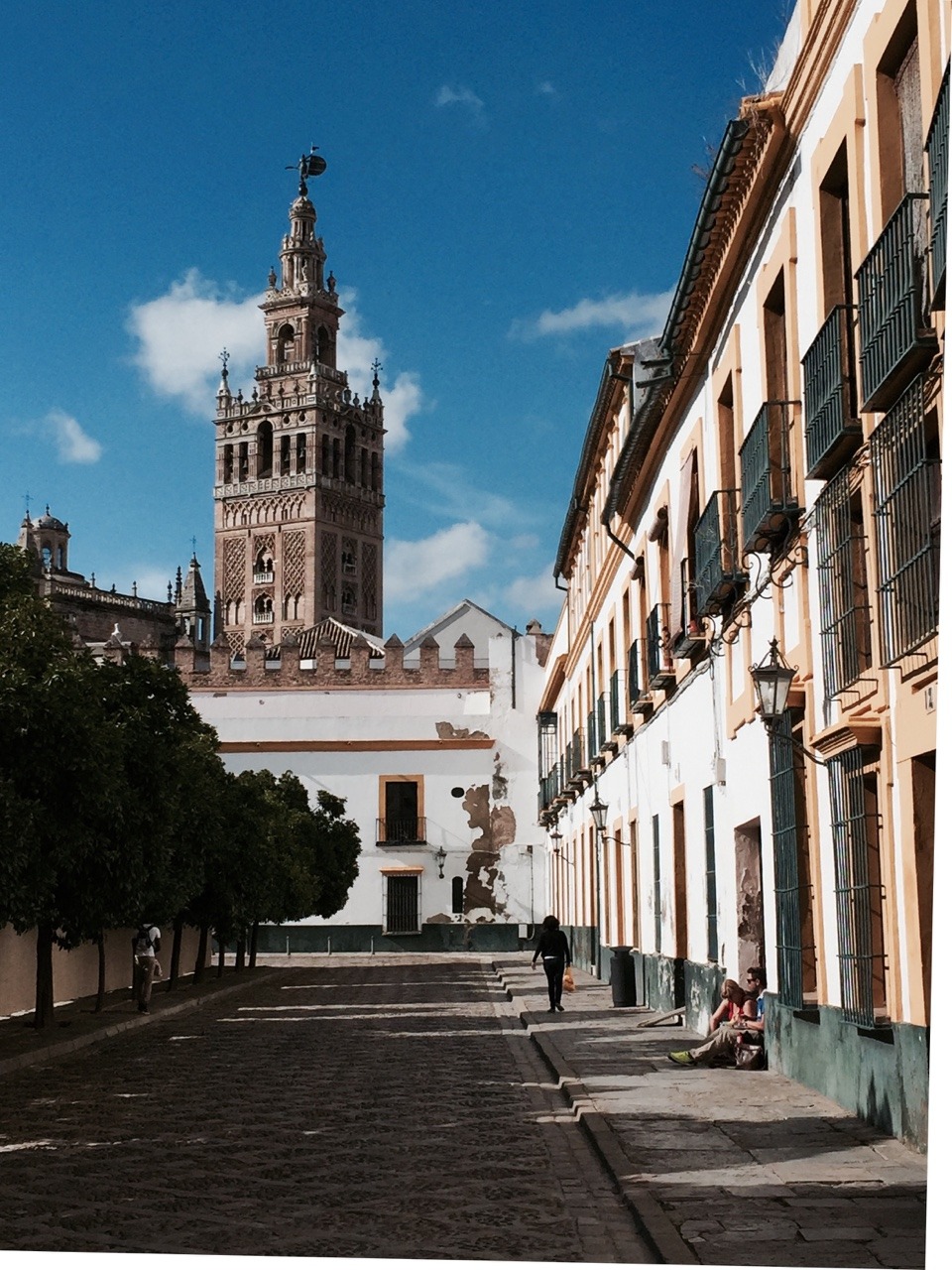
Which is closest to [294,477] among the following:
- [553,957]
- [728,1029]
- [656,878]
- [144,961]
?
[144,961]

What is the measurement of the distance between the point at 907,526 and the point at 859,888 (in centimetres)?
214

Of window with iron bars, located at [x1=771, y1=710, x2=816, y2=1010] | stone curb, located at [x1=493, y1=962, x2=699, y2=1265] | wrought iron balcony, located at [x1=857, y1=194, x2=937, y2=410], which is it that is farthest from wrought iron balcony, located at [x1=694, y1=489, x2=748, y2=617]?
wrought iron balcony, located at [x1=857, y1=194, x2=937, y2=410]

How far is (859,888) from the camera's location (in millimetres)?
7746

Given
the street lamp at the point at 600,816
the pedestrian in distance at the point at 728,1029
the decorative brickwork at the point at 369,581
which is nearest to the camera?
the pedestrian in distance at the point at 728,1029

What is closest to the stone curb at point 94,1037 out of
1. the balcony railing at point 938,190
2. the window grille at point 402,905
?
the balcony railing at point 938,190

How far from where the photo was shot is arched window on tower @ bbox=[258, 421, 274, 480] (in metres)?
99.7

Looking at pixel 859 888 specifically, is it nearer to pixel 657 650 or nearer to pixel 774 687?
pixel 774 687

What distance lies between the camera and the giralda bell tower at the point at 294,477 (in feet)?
316

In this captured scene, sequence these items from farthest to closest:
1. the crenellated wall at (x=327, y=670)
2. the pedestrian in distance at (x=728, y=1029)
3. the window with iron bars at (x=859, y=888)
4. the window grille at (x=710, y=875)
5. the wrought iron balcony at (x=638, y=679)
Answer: the crenellated wall at (x=327, y=670) < the wrought iron balcony at (x=638, y=679) < the window grille at (x=710, y=875) < the pedestrian in distance at (x=728, y=1029) < the window with iron bars at (x=859, y=888)

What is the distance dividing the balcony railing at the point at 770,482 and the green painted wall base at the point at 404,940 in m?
31.2

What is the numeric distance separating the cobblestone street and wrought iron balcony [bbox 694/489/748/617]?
349cm

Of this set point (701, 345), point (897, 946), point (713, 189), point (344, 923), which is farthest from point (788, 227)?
point (344, 923)

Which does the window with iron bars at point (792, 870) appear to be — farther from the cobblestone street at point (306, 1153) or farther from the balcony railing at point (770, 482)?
the cobblestone street at point (306, 1153)

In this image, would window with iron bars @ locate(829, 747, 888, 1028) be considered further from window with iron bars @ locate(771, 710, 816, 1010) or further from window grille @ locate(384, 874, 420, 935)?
window grille @ locate(384, 874, 420, 935)
